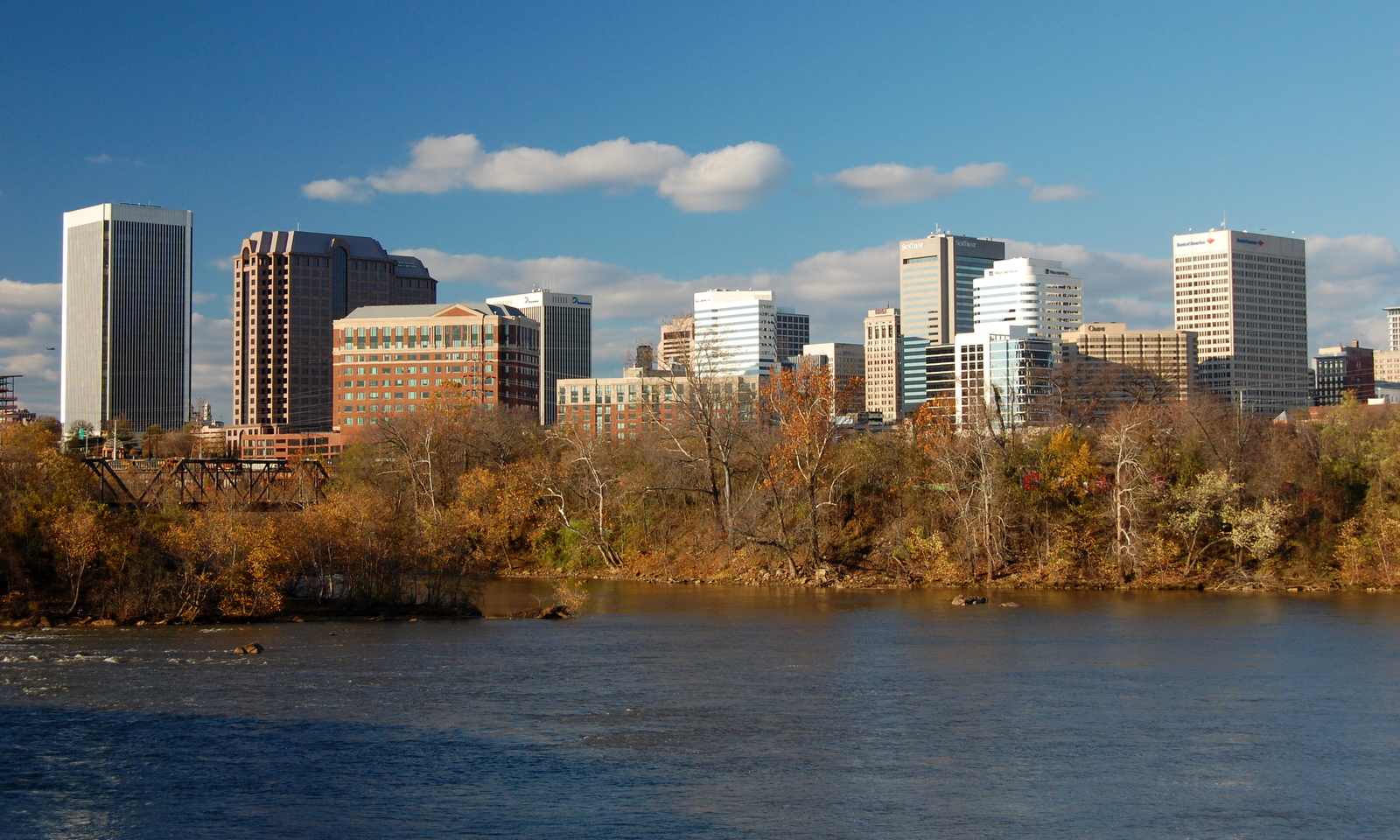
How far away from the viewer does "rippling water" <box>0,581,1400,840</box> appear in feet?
90.8

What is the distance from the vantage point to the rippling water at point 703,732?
27.7 meters

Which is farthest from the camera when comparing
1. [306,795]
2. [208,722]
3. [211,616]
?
[211,616]

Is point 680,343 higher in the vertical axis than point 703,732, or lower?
higher

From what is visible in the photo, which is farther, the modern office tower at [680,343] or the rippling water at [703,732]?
the modern office tower at [680,343]

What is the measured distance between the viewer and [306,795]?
29.1 metres

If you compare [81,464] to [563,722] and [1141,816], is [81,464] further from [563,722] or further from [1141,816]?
[1141,816]

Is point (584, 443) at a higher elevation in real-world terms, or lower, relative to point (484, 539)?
higher

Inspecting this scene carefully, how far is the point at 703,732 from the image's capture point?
35812 mm

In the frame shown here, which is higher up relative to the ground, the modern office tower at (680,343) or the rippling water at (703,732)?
the modern office tower at (680,343)

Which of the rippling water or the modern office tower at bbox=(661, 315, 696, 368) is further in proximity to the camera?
the modern office tower at bbox=(661, 315, 696, 368)

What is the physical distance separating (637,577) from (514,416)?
30.7 meters

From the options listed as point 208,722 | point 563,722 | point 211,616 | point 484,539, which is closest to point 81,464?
point 211,616

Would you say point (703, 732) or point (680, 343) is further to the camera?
point (680, 343)

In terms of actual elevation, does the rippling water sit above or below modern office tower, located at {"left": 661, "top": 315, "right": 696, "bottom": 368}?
below
